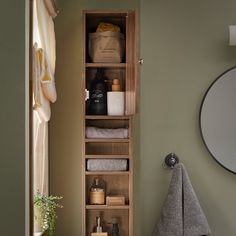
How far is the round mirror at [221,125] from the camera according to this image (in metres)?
2.47

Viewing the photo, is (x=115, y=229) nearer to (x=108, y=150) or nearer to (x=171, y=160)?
(x=108, y=150)

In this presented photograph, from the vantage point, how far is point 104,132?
2.98 metres

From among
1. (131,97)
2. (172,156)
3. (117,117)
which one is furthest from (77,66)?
(172,156)

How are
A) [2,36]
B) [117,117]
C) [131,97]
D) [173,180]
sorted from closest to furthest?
1. [2,36]
2. [173,180]
3. [131,97]
4. [117,117]

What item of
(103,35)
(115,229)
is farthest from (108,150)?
(103,35)

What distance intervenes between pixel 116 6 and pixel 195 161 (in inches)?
A: 44.4

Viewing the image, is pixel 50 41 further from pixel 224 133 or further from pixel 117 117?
pixel 224 133

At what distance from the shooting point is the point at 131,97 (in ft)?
8.55

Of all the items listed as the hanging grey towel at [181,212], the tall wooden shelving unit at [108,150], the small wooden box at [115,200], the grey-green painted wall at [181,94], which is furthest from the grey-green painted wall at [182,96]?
the small wooden box at [115,200]

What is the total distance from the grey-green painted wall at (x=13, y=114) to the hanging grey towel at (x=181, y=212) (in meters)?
0.77

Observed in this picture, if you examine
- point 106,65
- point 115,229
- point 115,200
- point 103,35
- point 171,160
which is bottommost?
point 115,229

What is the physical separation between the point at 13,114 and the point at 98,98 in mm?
1189

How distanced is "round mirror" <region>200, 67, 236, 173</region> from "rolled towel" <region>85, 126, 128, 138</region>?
65cm

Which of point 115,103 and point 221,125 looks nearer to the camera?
point 221,125
